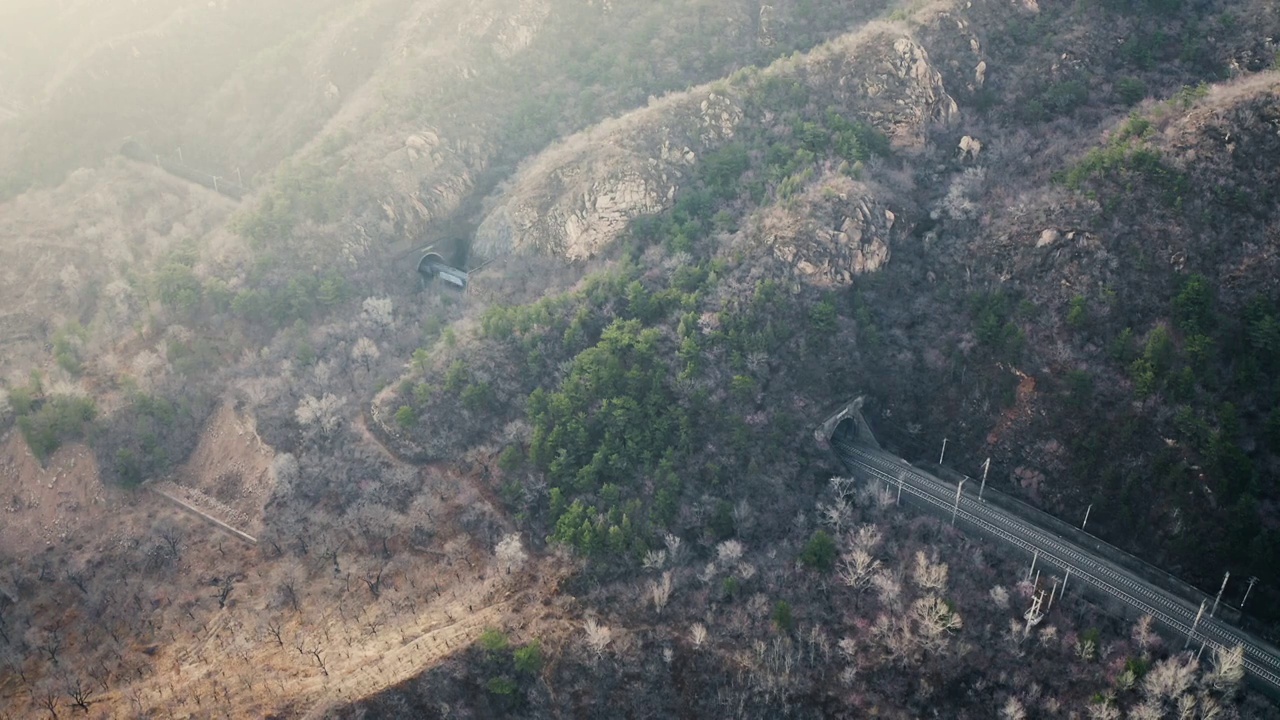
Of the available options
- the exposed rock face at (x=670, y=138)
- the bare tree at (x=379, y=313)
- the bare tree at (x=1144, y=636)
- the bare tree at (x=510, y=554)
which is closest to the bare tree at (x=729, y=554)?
the bare tree at (x=510, y=554)

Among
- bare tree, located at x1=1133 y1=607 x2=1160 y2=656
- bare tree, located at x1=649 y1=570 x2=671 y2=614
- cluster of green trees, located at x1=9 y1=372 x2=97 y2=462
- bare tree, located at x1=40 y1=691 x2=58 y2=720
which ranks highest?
cluster of green trees, located at x1=9 y1=372 x2=97 y2=462

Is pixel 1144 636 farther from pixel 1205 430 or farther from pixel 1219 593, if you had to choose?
pixel 1205 430

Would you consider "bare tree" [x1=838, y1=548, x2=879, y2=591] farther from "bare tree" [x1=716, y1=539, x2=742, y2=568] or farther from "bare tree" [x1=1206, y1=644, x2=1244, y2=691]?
"bare tree" [x1=1206, y1=644, x2=1244, y2=691]

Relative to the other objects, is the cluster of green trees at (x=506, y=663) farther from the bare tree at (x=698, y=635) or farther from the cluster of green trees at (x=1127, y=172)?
the cluster of green trees at (x=1127, y=172)

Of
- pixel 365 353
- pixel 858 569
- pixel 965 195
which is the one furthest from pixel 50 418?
pixel 965 195

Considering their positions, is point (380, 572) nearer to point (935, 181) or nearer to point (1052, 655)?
point (1052, 655)

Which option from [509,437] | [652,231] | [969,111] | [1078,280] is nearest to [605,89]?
[652,231]

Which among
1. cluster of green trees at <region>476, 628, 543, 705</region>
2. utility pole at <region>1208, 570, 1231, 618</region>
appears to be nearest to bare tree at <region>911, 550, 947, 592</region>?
utility pole at <region>1208, 570, 1231, 618</region>
